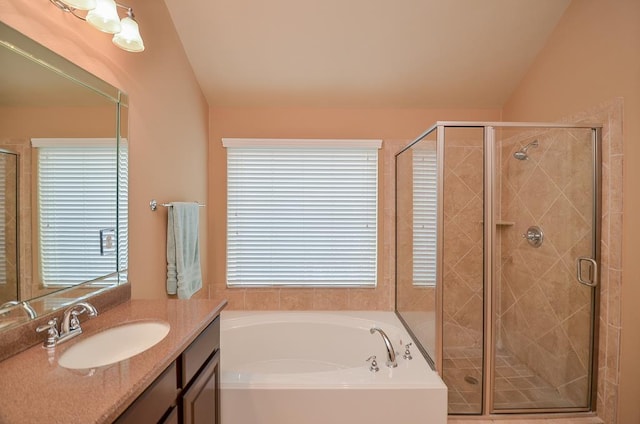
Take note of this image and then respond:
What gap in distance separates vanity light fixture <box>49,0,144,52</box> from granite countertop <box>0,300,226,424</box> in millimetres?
1171

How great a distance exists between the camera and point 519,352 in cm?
197

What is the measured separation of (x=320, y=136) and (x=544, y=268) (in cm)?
195

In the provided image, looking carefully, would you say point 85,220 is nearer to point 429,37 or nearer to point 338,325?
point 338,325

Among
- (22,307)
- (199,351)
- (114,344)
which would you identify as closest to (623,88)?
(199,351)

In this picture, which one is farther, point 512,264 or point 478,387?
point 512,264

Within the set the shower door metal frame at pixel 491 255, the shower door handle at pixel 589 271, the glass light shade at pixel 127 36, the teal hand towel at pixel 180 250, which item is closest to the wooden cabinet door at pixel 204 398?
the teal hand towel at pixel 180 250

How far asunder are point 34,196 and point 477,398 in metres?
2.37

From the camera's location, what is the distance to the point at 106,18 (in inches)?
46.2

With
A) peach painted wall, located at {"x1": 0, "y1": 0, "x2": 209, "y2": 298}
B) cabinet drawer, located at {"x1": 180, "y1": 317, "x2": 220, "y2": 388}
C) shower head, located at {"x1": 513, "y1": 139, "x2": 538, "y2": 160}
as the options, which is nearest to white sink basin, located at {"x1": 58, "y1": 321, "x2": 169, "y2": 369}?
cabinet drawer, located at {"x1": 180, "y1": 317, "x2": 220, "y2": 388}

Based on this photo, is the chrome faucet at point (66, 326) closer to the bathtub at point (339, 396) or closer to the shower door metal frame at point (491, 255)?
the bathtub at point (339, 396)

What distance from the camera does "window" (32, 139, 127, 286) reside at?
1065 mm

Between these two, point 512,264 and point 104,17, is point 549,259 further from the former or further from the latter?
point 104,17

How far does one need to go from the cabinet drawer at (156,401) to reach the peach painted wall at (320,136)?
1.70m

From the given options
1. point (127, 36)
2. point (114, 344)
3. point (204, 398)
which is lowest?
point (204, 398)
